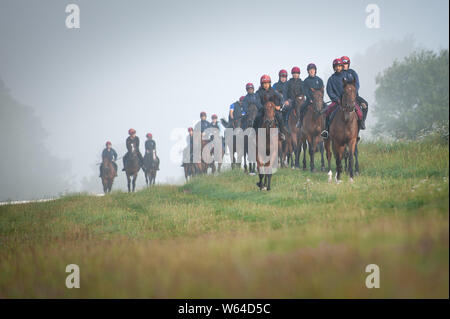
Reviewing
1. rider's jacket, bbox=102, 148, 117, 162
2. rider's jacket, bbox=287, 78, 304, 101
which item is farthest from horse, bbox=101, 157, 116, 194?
rider's jacket, bbox=287, 78, 304, 101

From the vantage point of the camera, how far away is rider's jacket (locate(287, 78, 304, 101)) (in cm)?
1602

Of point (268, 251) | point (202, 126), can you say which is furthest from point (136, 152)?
point (268, 251)

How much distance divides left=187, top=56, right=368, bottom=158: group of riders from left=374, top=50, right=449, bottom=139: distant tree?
17.8 meters

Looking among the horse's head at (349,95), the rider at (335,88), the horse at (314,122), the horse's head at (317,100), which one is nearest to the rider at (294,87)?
the horse at (314,122)

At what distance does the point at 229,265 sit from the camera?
14.5ft

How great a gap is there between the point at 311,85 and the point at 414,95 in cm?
2629

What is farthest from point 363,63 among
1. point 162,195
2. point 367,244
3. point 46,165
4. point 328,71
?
point 367,244

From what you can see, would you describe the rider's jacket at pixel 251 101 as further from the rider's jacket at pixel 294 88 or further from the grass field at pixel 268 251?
the grass field at pixel 268 251

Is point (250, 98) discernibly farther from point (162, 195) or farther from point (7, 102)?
point (7, 102)

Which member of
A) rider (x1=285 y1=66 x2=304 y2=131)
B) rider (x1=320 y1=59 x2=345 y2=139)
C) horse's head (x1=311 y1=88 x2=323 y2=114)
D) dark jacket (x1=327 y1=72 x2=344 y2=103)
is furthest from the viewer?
rider (x1=285 y1=66 x2=304 y2=131)

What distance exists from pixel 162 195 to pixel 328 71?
3329 inches

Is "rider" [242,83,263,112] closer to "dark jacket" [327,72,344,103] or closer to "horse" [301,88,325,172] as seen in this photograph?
"horse" [301,88,325,172]
